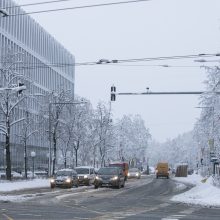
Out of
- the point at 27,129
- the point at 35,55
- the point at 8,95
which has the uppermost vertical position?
the point at 35,55

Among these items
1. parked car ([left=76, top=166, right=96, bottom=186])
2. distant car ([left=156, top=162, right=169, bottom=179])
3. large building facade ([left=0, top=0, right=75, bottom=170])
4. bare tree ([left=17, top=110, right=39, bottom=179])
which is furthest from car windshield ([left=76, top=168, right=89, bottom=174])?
distant car ([left=156, top=162, right=169, bottom=179])

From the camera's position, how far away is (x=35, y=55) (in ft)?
341

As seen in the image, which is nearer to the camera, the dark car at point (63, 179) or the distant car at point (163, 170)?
the dark car at point (63, 179)

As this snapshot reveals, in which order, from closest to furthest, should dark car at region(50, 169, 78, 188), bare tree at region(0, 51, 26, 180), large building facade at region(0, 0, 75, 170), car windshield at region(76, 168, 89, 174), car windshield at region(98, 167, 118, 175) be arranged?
dark car at region(50, 169, 78, 188), car windshield at region(98, 167, 118, 175), bare tree at region(0, 51, 26, 180), car windshield at region(76, 168, 89, 174), large building facade at region(0, 0, 75, 170)

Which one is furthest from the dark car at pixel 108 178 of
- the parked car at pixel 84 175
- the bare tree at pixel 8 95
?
the bare tree at pixel 8 95

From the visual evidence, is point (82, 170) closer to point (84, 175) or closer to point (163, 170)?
point (84, 175)

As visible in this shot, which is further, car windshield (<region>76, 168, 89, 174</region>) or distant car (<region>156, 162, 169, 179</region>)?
distant car (<region>156, 162, 169, 179</region>)

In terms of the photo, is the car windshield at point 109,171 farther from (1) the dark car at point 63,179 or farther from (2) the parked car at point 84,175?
(2) the parked car at point 84,175

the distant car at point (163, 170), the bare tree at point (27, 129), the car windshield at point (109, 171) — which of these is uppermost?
the bare tree at point (27, 129)

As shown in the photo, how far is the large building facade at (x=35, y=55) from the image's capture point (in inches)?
3556

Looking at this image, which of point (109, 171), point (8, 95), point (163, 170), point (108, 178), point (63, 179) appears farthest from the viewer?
point (163, 170)

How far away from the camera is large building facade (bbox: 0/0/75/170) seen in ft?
296

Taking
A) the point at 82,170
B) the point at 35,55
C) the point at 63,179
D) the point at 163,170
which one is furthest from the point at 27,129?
the point at 35,55

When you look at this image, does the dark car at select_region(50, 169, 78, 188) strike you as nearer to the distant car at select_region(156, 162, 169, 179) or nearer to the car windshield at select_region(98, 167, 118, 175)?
the car windshield at select_region(98, 167, 118, 175)
